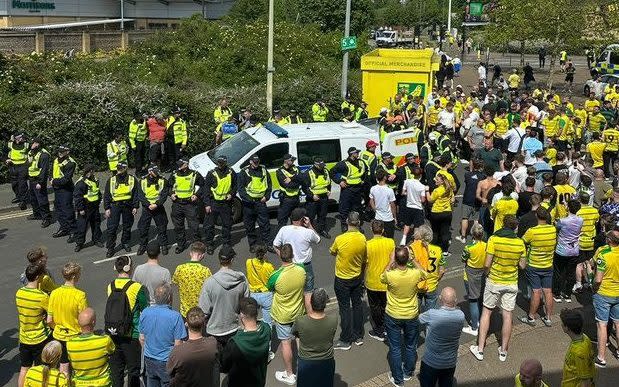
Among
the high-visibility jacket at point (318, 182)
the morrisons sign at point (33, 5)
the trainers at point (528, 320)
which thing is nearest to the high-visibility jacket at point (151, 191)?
the high-visibility jacket at point (318, 182)

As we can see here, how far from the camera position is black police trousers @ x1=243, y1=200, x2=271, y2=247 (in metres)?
11.6

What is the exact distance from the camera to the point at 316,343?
20.6 ft

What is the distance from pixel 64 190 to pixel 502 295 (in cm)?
828

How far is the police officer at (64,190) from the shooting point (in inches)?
478

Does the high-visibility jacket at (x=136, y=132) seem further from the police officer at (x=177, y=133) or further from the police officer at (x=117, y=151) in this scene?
the police officer at (x=117, y=151)

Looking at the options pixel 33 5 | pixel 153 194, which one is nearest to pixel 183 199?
pixel 153 194

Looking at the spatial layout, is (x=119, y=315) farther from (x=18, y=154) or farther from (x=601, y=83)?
(x=601, y=83)

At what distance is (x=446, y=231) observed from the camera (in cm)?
1129

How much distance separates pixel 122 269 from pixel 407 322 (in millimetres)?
3162

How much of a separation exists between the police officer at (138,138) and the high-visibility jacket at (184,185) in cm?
523

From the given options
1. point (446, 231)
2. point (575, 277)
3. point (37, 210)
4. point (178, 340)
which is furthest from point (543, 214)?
point (37, 210)

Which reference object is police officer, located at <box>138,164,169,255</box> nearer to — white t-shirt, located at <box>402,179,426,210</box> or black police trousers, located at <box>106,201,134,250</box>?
black police trousers, located at <box>106,201,134,250</box>

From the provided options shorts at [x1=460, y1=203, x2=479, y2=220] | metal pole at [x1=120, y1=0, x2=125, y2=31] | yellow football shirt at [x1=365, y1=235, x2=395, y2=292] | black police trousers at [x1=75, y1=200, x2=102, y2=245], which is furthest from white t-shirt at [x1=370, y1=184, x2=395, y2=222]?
metal pole at [x1=120, y1=0, x2=125, y2=31]

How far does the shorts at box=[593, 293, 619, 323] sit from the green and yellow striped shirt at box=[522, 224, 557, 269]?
868 mm
